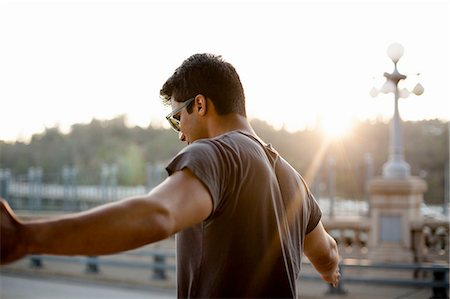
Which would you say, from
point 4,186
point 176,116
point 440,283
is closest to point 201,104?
point 176,116

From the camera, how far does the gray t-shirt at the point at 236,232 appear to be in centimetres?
217

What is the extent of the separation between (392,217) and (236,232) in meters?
13.1

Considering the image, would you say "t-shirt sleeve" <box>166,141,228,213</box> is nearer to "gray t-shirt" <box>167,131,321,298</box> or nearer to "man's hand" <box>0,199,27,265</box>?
"gray t-shirt" <box>167,131,321,298</box>

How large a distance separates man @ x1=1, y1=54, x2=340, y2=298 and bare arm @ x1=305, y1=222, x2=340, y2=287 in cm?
13

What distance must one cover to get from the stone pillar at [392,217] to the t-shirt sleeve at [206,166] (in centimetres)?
1296

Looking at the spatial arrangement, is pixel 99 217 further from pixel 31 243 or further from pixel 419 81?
pixel 419 81

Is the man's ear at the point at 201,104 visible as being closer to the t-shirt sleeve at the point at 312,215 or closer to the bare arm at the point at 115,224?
the bare arm at the point at 115,224

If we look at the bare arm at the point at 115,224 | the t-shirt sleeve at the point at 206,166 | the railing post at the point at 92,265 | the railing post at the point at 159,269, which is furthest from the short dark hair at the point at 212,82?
the railing post at the point at 92,265

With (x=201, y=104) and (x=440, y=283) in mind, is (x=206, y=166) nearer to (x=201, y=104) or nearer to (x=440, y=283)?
(x=201, y=104)

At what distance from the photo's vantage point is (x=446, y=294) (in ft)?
41.8

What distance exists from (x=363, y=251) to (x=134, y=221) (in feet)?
48.5

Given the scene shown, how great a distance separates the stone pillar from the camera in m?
14.8

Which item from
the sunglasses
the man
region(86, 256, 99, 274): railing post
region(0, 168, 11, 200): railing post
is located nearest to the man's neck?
the man

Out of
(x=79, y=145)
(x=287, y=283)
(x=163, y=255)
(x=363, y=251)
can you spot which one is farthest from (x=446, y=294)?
(x=79, y=145)
